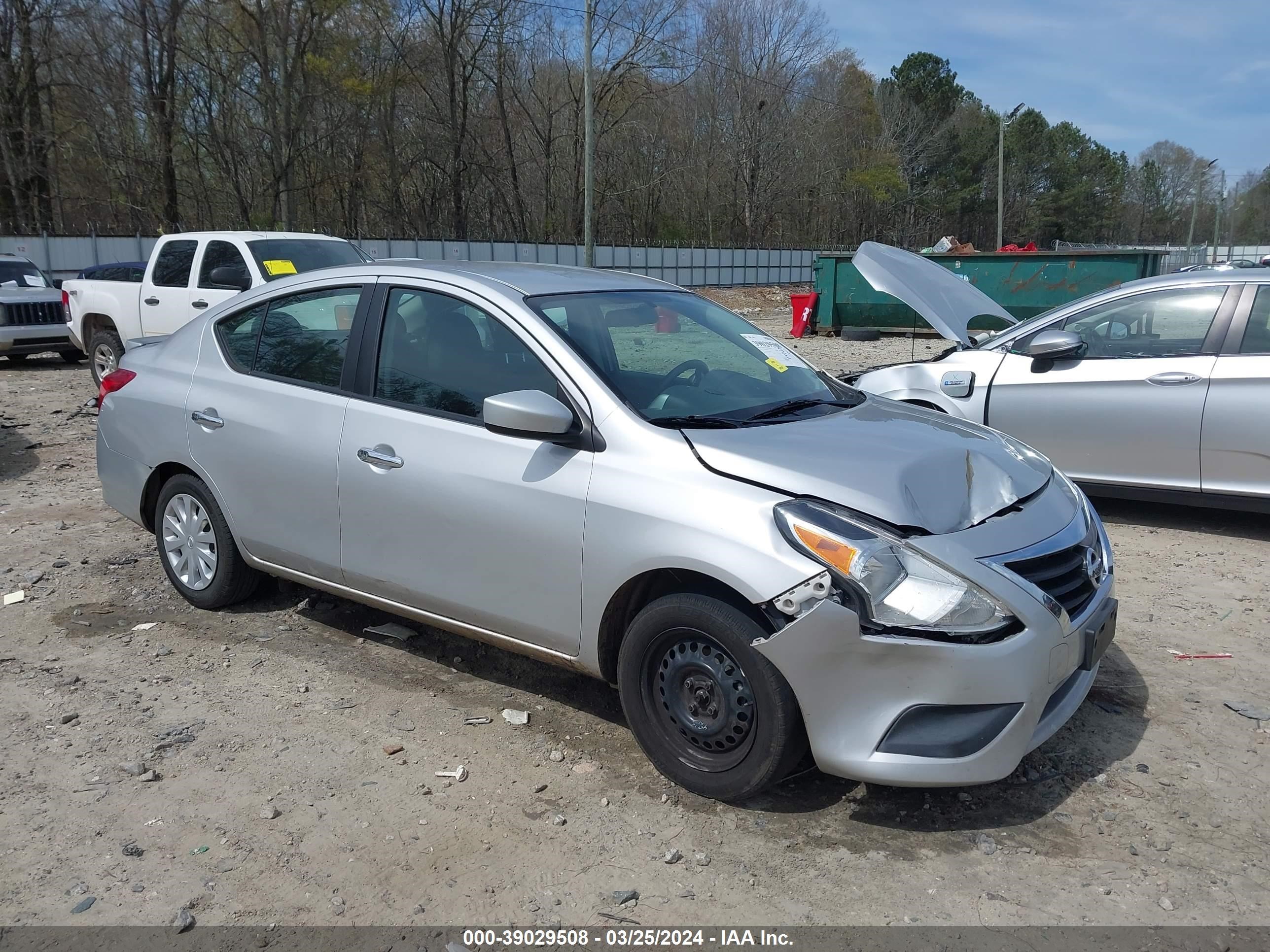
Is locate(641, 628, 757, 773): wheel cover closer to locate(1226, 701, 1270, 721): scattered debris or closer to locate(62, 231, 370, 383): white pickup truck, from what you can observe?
locate(1226, 701, 1270, 721): scattered debris

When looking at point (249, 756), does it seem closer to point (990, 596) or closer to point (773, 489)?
point (773, 489)

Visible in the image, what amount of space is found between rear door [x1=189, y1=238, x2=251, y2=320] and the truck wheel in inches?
67.8

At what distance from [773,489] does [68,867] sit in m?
2.44

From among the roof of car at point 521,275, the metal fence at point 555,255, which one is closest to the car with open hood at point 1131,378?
the roof of car at point 521,275

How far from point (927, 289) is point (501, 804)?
4.67 metres

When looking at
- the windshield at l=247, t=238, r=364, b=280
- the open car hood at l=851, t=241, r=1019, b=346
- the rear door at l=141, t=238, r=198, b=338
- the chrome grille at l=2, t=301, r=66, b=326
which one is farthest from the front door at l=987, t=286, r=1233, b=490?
the chrome grille at l=2, t=301, r=66, b=326

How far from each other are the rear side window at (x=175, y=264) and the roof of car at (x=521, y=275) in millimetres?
7817

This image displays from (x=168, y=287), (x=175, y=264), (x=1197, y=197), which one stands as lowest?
(x=168, y=287)

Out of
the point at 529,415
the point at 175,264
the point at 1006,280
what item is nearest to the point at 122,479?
the point at 529,415

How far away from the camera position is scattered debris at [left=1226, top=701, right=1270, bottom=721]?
3.91m

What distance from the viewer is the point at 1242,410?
5941mm

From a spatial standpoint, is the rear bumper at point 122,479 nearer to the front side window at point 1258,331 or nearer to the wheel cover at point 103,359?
the front side window at point 1258,331

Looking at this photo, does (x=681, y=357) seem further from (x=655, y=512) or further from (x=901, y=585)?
(x=901, y=585)

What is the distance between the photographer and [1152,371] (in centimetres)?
626
